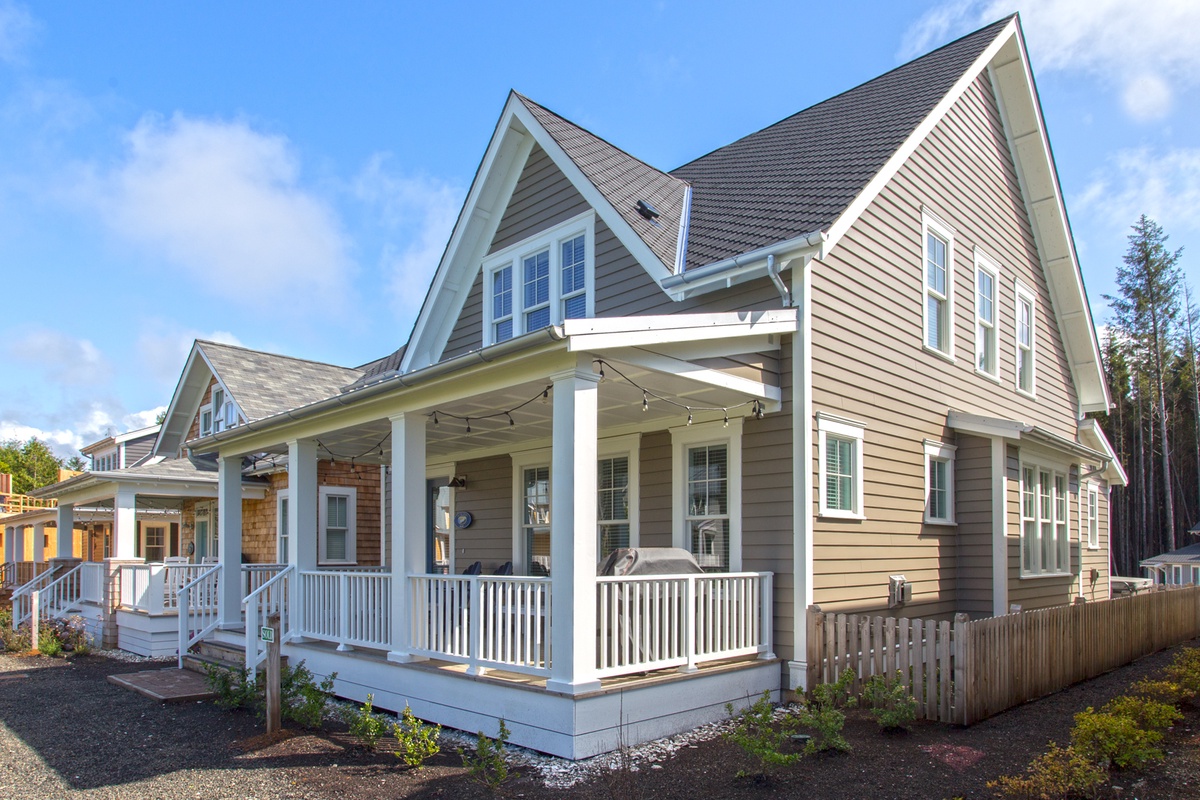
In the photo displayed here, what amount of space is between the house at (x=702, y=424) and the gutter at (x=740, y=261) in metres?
0.03

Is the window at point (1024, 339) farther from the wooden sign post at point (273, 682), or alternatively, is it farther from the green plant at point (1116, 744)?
the wooden sign post at point (273, 682)

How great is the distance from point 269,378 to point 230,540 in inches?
314

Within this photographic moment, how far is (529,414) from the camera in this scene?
9.62 m

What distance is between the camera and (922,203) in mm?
11375

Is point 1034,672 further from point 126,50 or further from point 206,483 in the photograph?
point 206,483

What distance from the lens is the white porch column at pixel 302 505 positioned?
10.3 m

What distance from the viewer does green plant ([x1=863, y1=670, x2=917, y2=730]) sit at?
6922 mm

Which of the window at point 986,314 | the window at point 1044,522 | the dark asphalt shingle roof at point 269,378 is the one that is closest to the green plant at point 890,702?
the window at point 1044,522

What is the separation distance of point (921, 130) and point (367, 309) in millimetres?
24803

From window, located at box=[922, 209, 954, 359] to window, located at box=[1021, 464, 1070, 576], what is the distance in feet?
8.16

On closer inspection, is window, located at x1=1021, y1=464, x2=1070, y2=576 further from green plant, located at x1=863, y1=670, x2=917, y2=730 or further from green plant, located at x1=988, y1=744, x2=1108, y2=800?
green plant, located at x1=988, y1=744, x2=1108, y2=800

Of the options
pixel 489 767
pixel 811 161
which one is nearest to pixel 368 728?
pixel 489 767

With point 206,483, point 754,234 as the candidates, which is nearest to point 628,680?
point 754,234

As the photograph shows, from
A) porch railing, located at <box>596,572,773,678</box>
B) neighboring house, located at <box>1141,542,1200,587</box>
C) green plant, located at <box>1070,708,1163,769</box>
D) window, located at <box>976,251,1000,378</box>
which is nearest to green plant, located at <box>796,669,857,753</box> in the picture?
porch railing, located at <box>596,572,773,678</box>
